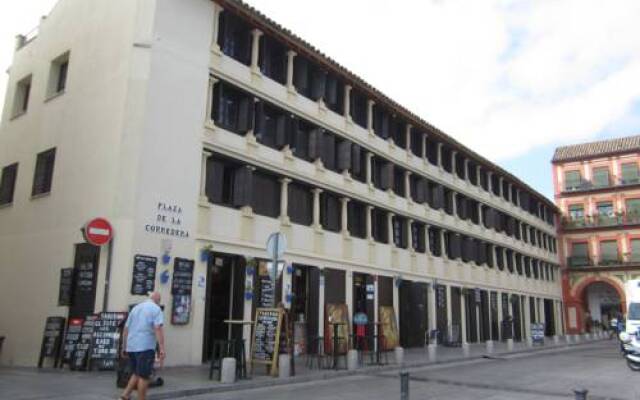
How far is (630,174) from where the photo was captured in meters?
49.3

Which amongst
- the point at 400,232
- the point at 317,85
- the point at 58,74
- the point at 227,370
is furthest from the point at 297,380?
the point at 400,232

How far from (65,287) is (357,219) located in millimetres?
12626

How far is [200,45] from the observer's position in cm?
1766

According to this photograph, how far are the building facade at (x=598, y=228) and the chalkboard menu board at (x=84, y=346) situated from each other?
4508cm

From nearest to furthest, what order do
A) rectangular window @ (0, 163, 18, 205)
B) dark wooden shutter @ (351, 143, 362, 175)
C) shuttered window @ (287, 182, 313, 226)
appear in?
rectangular window @ (0, 163, 18, 205)
shuttered window @ (287, 182, 313, 226)
dark wooden shutter @ (351, 143, 362, 175)

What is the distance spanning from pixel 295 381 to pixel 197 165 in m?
7.14

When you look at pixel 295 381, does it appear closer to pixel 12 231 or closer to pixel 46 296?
pixel 46 296

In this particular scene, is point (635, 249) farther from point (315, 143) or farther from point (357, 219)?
point (315, 143)

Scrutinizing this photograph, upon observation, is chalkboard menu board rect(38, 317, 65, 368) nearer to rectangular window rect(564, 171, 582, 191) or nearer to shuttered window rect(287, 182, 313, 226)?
shuttered window rect(287, 182, 313, 226)

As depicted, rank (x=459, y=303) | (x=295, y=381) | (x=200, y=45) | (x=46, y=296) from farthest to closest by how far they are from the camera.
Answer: (x=459, y=303), (x=200, y=45), (x=46, y=296), (x=295, y=381)

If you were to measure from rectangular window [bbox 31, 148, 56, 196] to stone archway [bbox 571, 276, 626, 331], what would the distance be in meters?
44.9

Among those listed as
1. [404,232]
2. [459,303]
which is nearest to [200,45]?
[404,232]

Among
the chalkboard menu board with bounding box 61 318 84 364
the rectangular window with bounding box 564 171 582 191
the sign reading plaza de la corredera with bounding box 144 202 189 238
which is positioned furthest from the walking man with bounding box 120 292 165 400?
the rectangular window with bounding box 564 171 582 191

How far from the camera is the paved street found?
37.8 feet
